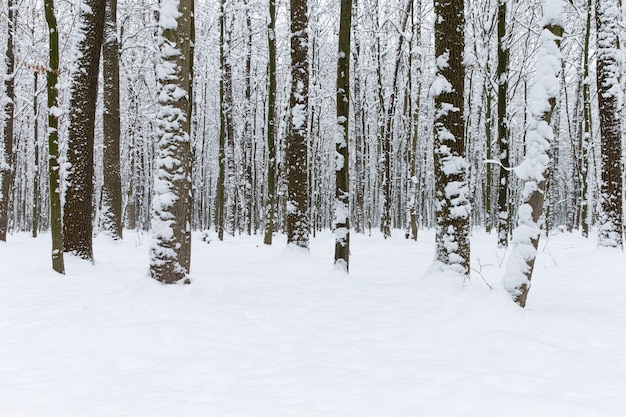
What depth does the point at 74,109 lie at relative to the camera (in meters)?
7.34

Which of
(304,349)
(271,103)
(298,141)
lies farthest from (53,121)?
(271,103)

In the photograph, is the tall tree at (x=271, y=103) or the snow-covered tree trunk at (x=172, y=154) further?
the tall tree at (x=271, y=103)

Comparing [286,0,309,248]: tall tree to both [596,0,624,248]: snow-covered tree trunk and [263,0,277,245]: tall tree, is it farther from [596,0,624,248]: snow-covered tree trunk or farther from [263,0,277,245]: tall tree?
[596,0,624,248]: snow-covered tree trunk

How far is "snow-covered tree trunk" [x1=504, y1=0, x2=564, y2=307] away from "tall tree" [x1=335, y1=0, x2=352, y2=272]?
8.98 ft

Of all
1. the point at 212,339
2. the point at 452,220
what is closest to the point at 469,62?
the point at 452,220

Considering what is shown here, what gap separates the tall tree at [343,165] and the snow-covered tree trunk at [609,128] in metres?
7.36

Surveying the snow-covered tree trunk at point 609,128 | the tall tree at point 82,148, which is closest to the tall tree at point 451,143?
the tall tree at point 82,148

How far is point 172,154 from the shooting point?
5.39 m

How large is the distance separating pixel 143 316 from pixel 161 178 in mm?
1858

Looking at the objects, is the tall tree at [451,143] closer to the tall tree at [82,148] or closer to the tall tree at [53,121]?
the tall tree at [53,121]

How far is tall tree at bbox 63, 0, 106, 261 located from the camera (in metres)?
7.26

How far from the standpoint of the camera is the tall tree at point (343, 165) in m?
6.80

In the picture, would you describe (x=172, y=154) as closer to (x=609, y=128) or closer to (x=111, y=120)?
(x=111, y=120)

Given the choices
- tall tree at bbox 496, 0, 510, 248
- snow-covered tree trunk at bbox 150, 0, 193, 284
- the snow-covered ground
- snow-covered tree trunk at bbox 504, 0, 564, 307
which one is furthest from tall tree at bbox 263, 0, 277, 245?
snow-covered tree trunk at bbox 504, 0, 564, 307
